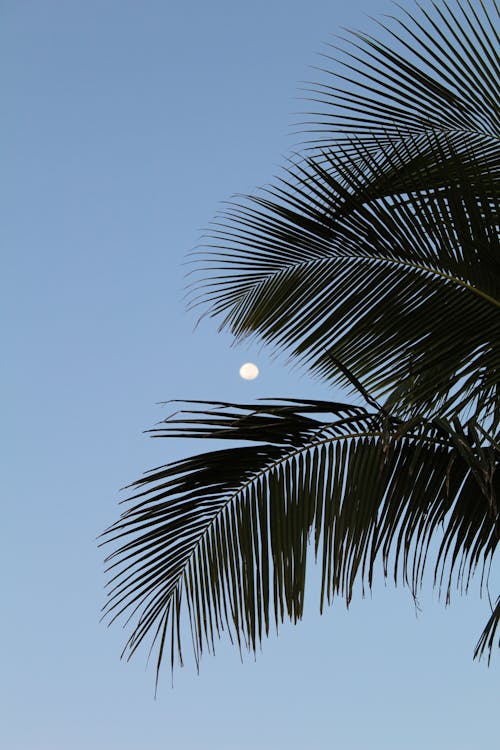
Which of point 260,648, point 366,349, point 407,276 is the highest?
point 407,276

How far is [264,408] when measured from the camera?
2979mm

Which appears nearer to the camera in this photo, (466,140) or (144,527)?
(144,527)

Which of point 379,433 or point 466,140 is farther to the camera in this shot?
point 466,140

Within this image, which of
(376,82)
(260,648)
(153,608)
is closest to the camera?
(260,648)

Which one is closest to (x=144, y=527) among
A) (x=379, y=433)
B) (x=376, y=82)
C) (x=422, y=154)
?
(x=379, y=433)

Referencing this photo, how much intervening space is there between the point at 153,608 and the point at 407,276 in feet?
4.90

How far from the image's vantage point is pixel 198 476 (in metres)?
2.99

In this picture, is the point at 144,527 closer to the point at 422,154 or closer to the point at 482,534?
the point at 482,534

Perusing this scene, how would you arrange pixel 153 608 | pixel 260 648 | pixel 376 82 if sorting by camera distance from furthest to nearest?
pixel 376 82, pixel 153 608, pixel 260 648

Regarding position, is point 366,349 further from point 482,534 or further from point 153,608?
point 153,608

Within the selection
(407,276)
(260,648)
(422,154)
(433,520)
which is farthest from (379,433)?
(422,154)

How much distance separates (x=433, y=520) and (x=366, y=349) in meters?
0.67

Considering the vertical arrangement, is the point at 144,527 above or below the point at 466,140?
below

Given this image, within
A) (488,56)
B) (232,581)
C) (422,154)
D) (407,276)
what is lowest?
(232,581)
